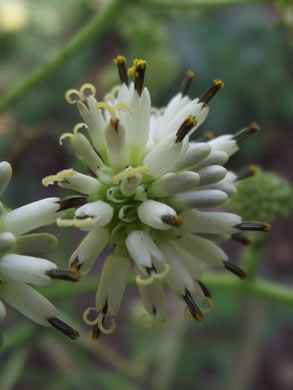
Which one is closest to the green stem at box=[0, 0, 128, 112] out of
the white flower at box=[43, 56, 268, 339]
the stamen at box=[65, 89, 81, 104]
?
the stamen at box=[65, 89, 81, 104]

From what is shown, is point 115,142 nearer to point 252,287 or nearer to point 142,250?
point 142,250

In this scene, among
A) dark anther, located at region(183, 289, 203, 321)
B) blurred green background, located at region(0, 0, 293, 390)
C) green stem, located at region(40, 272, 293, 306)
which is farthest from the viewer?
blurred green background, located at region(0, 0, 293, 390)

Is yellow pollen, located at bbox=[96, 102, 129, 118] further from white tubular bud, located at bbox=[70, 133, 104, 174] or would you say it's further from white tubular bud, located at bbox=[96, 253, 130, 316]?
white tubular bud, located at bbox=[96, 253, 130, 316]

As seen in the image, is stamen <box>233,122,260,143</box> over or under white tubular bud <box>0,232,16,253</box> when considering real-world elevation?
Result: under

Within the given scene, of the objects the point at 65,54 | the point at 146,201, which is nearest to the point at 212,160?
the point at 146,201

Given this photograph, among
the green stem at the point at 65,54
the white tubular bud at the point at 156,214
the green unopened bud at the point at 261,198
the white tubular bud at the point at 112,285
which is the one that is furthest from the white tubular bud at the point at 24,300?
the green stem at the point at 65,54

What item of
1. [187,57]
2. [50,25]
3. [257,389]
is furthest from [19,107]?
[257,389]
